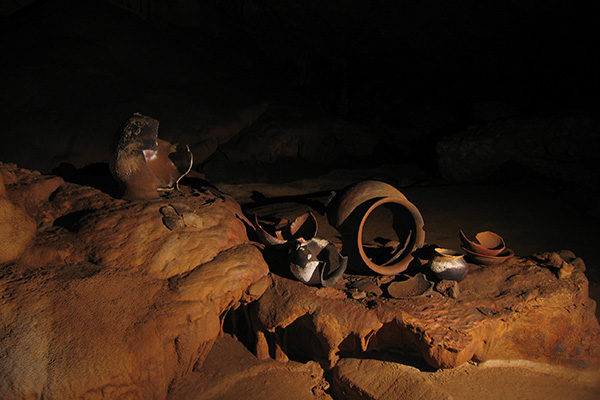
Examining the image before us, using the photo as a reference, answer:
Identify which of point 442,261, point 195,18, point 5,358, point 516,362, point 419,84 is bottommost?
point 516,362

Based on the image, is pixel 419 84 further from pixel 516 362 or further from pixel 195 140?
pixel 516 362

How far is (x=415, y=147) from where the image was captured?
9664 mm

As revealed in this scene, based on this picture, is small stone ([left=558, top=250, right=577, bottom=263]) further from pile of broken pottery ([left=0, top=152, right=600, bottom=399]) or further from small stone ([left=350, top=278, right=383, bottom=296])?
small stone ([left=350, top=278, right=383, bottom=296])

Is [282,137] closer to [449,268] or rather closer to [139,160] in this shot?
[139,160]

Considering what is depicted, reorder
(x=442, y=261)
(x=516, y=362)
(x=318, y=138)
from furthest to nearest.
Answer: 1. (x=318, y=138)
2. (x=442, y=261)
3. (x=516, y=362)

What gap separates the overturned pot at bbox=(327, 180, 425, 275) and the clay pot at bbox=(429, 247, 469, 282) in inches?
15.0

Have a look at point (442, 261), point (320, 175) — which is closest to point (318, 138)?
point (320, 175)

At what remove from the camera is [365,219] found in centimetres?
434

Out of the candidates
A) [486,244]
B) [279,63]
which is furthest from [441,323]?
[279,63]

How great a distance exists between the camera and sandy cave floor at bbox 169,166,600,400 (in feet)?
11.7

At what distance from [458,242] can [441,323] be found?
168 cm

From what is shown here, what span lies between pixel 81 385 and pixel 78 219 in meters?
1.79

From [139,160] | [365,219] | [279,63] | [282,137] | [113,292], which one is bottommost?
[113,292]

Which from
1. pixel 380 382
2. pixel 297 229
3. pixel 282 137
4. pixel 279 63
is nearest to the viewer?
pixel 380 382
